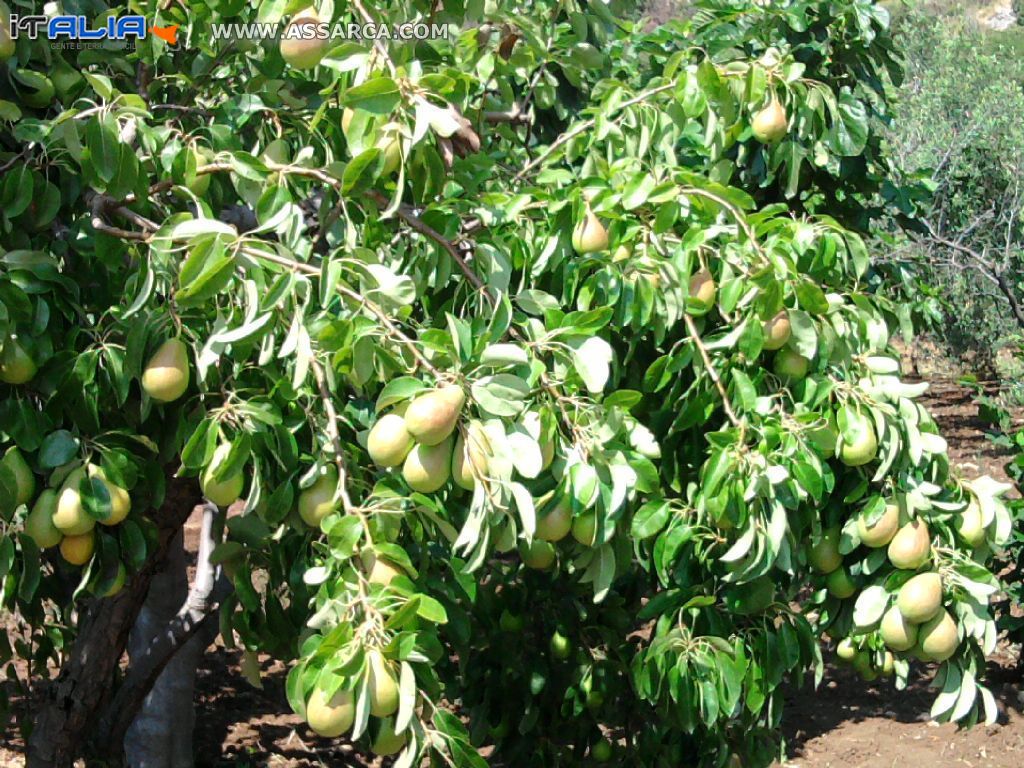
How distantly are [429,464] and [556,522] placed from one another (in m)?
0.25

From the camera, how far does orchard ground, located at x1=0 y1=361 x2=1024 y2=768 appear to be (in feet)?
15.4

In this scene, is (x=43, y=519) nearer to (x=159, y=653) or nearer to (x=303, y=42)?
(x=303, y=42)

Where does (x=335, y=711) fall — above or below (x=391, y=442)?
below

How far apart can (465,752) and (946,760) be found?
383cm

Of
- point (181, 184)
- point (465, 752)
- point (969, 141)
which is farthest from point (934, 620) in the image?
point (969, 141)

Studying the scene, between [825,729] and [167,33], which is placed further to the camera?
[825,729]

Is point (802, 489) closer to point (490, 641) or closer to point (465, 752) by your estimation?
point (465, 752)

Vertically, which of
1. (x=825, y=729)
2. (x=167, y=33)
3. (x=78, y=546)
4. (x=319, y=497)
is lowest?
(x=825, y=729)

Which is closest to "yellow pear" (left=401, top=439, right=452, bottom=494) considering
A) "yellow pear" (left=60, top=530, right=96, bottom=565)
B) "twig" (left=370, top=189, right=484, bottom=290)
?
"twig" (left=370, top=189, right=484, bottom=290)

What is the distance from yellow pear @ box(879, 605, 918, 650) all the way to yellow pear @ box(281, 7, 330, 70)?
1269 mm

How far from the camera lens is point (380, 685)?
135cm

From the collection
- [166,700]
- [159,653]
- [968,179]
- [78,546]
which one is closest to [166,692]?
[166,700]

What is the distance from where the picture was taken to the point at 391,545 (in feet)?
4.89

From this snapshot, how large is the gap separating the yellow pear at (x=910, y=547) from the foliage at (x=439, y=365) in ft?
0.12
